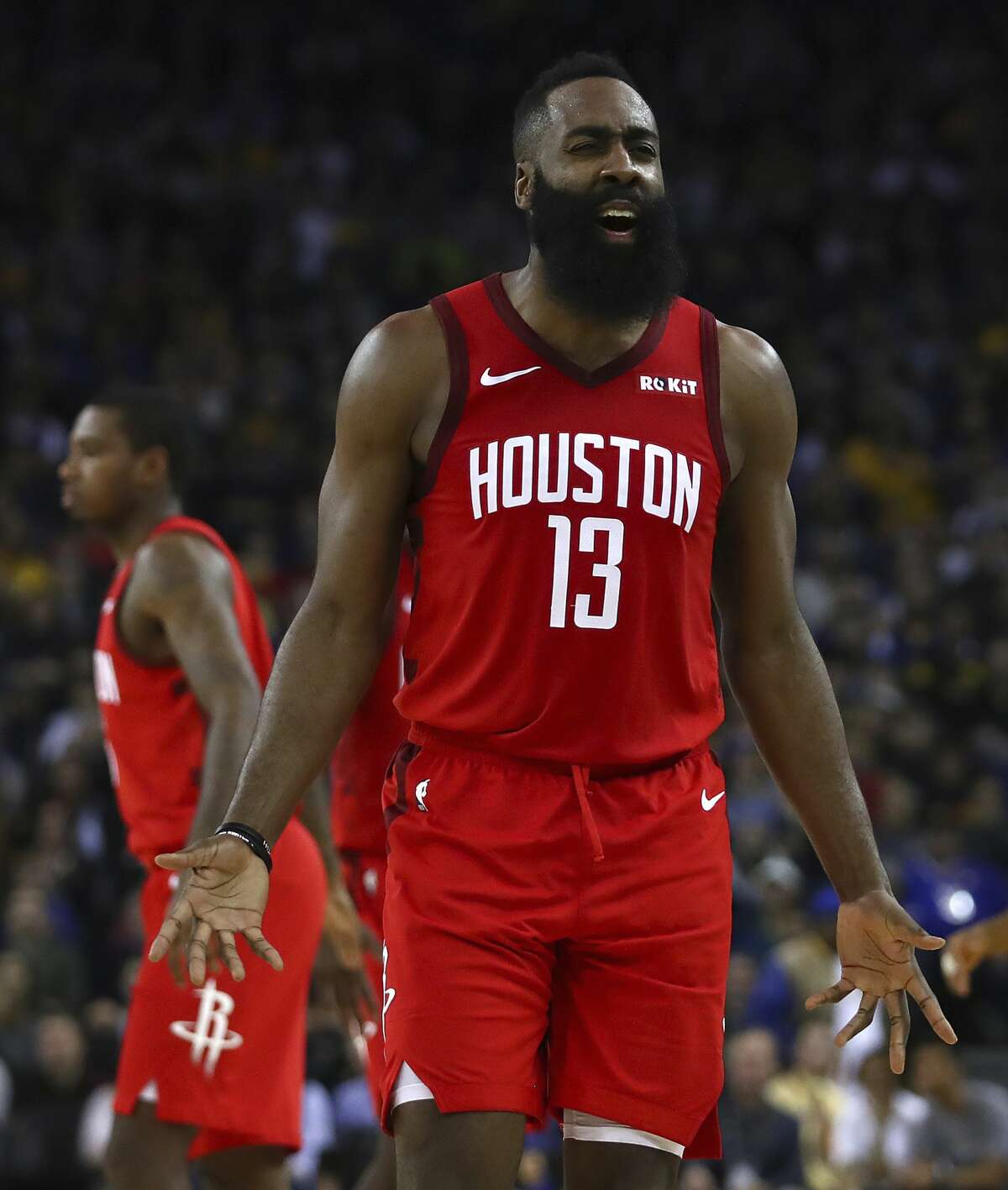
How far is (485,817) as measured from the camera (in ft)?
11.2

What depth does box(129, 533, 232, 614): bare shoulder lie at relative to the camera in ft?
16.3

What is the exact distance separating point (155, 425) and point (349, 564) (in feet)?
6.89

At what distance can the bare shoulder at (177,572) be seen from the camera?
4.96 m

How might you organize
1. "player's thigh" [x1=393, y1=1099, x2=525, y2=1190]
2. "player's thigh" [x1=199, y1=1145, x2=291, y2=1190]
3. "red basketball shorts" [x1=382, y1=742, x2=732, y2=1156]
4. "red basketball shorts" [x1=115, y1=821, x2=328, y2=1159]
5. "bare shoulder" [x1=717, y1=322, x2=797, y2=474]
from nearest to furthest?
"player's thigh" [x1=393, y1=1099, x2=525, y2=1190], "red basketball shorts" [x1=382, y1=742, x2=732, y2=1156], "bare shoulder" [x1=717, y1=322, x2=797, y2=474], "red basketball shorts" [x1=115, y1=821, x2=328, y2=1159], "player's thigh" [x1=199, y1=1145, x2=291, y2=1190]

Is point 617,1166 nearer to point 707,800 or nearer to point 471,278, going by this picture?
point 707,800

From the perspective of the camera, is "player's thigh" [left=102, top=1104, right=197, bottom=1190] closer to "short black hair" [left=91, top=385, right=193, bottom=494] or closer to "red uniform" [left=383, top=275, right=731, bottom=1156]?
"red uniform" [left=383, top=275, right=731, bottom=1156]

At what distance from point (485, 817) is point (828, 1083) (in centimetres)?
661

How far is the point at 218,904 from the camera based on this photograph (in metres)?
3.28

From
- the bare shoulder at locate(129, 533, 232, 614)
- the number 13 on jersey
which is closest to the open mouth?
the number 13 on jersey

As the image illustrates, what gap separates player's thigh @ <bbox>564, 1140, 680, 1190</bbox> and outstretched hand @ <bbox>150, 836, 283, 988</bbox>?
0.64 metres

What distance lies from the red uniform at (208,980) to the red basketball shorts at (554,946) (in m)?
1.49

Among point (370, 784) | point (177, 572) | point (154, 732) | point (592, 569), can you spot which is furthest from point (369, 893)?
point (592, 569)

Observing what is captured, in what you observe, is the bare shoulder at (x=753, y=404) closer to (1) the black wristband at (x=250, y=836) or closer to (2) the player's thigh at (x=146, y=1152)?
(1) the black wristband at (x=250, y=836)

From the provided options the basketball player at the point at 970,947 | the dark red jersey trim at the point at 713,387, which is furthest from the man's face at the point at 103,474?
the basketball player at the point at 970,947
